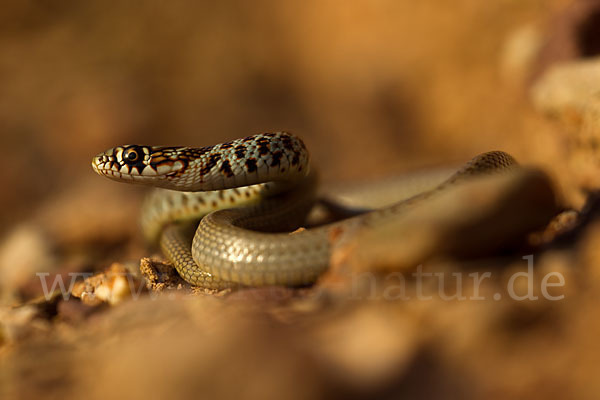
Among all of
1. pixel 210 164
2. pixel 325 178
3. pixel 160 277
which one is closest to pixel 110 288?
pixel 160 277

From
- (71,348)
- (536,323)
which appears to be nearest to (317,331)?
(536,323)

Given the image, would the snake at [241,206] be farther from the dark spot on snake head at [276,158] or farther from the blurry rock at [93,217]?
the blurry rock at [93,217]

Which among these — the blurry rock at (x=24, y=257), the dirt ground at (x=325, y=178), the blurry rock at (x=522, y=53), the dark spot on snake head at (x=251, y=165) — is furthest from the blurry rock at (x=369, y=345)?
the blurry rock at (x=522, y=53)

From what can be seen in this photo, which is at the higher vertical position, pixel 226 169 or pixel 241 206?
pixel 226 169

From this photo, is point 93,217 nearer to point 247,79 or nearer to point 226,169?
point 226,169

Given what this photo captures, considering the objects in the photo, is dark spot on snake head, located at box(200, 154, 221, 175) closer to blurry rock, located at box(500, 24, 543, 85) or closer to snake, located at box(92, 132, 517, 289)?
snake, located at box(92, 132, 517, 289)

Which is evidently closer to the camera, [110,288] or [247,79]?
[110,288]
